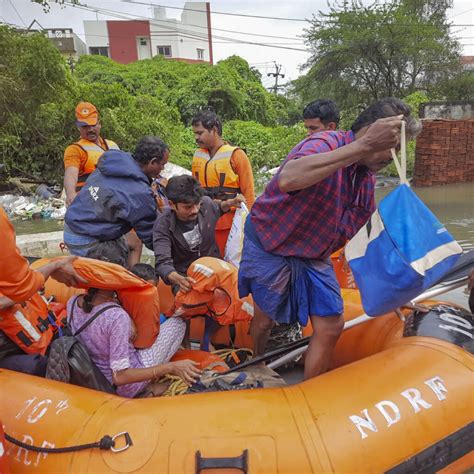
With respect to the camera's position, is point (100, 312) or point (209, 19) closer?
point (100, 312)

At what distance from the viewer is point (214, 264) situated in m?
2.68

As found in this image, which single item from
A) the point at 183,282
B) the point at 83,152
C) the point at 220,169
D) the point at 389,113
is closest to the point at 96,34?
the point at 83,152

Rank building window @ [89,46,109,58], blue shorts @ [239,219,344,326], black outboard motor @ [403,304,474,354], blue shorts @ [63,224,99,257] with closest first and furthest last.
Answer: black outboard motor @ [403,304,474,354]
blue shorts @ [239,219,344,326]
blue shorts @ [63,224,99,257]
building window @ [89,46,109,58]

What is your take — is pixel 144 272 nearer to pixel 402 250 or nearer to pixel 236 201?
pixel 236 201

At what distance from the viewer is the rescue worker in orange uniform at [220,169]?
144 inches

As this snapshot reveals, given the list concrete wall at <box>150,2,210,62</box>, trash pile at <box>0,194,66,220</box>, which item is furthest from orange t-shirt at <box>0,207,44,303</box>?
concrete wall at <box>150,2,210,62</box>

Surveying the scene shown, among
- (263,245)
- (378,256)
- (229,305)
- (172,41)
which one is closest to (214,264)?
(229,305)

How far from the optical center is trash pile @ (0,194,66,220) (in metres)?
9.25

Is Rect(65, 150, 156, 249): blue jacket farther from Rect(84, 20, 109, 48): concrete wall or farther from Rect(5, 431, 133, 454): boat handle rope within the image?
Rect(84, 20, 109, 48): concrete wall

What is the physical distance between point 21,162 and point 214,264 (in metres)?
10.1

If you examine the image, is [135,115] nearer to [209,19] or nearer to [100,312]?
[100,312]

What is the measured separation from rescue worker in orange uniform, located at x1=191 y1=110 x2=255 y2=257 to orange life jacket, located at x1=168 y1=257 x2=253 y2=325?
3.04ft

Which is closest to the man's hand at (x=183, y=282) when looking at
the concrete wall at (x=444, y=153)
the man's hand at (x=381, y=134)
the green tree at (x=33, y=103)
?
the man's hand at (x=381, y=134)

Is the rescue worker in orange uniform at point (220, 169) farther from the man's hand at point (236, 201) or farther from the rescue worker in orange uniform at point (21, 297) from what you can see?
the rescue worker in orange uniform at point (21, 297)
